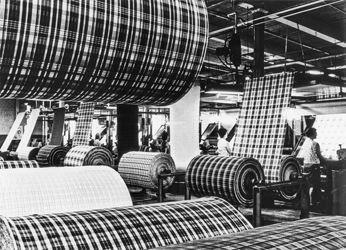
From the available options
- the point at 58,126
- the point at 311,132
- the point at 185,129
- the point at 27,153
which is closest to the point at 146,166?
the point at 58,126

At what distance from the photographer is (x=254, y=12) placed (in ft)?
23.1

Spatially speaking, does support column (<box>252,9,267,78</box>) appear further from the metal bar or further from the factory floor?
the metal bar

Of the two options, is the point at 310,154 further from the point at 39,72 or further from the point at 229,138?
the point at 229,138

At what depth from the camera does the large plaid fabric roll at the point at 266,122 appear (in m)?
3.45

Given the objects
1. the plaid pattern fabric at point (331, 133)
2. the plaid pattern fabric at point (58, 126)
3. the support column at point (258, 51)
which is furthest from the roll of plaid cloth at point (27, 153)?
the plaid pattern fabric at point (331, 133)

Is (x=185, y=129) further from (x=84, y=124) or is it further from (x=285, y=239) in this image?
(x=285, y=239)

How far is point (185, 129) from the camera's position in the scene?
1081 centimetres

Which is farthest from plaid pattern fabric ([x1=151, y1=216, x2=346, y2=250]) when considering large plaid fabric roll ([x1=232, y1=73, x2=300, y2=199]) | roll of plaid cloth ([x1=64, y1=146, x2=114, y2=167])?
roll of plaid cloth ([x1=64, y1=146, x2=114, y2=167])

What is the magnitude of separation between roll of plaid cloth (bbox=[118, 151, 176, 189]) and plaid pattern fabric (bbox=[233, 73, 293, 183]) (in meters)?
1.60

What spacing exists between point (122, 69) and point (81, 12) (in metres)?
0.11

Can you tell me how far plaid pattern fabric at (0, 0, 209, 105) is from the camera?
1.43ft

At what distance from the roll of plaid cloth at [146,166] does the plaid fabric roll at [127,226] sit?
4.23m

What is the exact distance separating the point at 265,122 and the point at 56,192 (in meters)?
2.89

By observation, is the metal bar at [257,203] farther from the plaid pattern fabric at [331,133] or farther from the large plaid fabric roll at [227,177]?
the plaid pattern fabric at [331,133]
